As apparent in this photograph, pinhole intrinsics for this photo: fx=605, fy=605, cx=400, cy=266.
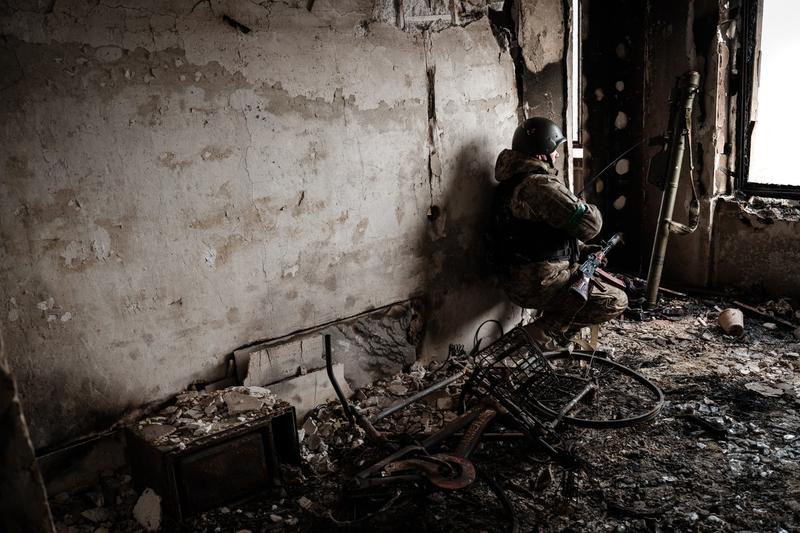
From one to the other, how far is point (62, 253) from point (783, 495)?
3.61 m

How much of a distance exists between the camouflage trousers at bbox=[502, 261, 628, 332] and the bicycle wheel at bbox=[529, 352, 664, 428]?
0.28 m

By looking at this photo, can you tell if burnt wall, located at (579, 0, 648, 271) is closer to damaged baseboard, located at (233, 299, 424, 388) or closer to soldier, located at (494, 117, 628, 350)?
soldier, located at (494, 117, 628, 350)

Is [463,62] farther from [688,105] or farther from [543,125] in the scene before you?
[688,105]

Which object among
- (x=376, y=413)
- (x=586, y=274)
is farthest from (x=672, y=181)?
(x=376, y=413)

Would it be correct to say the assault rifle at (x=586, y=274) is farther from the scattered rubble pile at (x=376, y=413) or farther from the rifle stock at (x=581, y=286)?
the scattered rubble pile at (x=376, y=413)

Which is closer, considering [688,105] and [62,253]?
[62,253]

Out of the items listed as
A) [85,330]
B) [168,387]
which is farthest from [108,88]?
[168,387]

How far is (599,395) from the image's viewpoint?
395 centimetres

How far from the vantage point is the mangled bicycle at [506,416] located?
270 centimetres

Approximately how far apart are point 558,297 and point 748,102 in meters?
2.74

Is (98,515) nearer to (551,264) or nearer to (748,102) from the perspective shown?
(551,264)

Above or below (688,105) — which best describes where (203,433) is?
below

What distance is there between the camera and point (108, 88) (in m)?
2.89

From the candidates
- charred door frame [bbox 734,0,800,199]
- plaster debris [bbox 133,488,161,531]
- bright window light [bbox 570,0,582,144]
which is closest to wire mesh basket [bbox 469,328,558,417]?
plaster debris [bbox 133,488,161,531]
